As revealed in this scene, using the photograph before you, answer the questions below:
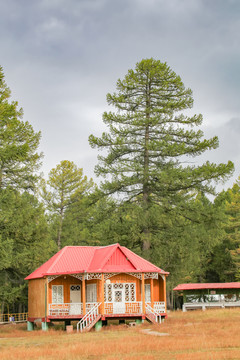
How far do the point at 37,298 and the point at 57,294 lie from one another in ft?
5.43

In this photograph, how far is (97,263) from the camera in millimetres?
31391

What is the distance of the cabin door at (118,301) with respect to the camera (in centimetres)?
2980

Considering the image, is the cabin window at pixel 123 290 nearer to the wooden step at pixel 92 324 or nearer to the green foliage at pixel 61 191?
the wooden step at pixel 92 324

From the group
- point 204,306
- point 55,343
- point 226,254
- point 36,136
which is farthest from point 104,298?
point 226,254

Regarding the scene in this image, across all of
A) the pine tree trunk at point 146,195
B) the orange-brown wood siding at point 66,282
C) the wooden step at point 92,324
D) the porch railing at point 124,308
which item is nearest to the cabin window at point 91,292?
the orange-brown wood siding at point 66,282

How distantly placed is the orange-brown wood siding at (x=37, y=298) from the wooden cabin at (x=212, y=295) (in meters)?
18.9

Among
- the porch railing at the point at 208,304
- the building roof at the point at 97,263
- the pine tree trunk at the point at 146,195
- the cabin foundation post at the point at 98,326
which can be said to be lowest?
the porch railing at the point at 208,304

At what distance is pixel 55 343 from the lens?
70.5ft

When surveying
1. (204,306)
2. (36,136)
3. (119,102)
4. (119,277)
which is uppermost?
(119,102)

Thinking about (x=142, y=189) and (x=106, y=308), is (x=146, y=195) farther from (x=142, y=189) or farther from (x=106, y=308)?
(x=106, y=308)

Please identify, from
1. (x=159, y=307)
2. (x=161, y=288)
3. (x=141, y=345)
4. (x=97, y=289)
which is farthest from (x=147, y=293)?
(x=141, y=345)

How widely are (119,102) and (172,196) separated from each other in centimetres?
942

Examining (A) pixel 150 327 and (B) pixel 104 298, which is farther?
(B) pixel 104 298

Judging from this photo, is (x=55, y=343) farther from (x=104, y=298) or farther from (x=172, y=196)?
(x=172, y=196)
